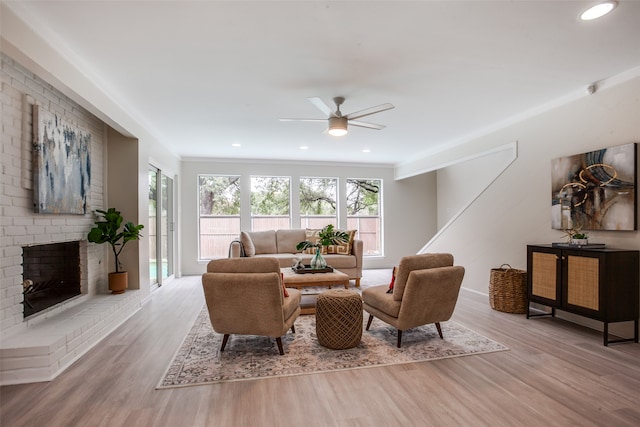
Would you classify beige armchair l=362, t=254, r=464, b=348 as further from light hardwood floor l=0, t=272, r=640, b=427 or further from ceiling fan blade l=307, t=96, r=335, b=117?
ceiling fan blade l=307, t=96, r=335, b=117

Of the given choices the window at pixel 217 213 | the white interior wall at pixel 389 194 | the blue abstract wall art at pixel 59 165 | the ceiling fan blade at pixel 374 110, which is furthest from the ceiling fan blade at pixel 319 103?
the window at pixel 217 213

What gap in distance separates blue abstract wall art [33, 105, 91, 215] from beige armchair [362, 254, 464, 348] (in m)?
3.24

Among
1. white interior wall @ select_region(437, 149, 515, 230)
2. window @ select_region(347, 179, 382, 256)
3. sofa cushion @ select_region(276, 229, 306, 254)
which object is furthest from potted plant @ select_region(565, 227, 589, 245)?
window @ select_region(347, 179, 382, 256)

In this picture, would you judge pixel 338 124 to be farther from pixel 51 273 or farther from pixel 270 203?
pixel 270 203

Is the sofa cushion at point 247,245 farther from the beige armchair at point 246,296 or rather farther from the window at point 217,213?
the beige armchair at point 246,296

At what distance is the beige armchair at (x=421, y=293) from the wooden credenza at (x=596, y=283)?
123 centimetres

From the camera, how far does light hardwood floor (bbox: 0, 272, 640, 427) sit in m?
1.97

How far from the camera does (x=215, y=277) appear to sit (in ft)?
8.86

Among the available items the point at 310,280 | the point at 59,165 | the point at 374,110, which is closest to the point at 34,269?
the point at 59,165

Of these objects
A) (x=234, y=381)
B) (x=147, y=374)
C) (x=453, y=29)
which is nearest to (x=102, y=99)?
(x=147, y=374)

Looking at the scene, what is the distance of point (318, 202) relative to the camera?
7.86 metres

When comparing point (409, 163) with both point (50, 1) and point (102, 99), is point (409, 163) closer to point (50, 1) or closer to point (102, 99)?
point (102, 99)

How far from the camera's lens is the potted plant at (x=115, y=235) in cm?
385

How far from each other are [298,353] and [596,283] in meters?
2.79
